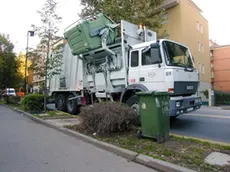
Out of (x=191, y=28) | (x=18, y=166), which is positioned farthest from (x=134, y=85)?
(x=191, y=28)

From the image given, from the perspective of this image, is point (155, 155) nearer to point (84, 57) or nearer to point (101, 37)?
point (101, 37)

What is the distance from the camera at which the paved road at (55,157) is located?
12.9 ft

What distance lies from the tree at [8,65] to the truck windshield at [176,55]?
1947cm

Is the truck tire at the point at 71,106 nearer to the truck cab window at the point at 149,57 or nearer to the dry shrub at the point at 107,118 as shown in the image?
the dry shrub at the point at 107,118

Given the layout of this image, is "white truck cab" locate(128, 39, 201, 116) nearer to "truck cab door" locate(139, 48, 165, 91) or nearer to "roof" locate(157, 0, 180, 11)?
"truck cab door" locate(139, 48, 165, 91)

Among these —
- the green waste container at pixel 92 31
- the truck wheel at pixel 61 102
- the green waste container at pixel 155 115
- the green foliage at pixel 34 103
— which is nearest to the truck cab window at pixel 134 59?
the green waste container at pixel 92 31

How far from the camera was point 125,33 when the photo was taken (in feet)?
26.9

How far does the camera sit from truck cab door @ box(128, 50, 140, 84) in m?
7.52

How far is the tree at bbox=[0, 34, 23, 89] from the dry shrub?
1870 cm

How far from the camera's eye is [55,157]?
4531 mm

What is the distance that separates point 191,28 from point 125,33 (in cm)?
1937

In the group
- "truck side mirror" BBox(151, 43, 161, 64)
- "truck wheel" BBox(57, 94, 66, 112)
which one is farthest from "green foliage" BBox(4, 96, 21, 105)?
"truck side mirror" BBox(151, 43, 161, 64)

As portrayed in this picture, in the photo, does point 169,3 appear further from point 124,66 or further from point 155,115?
point 155,115

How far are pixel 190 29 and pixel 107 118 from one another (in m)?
22.2
